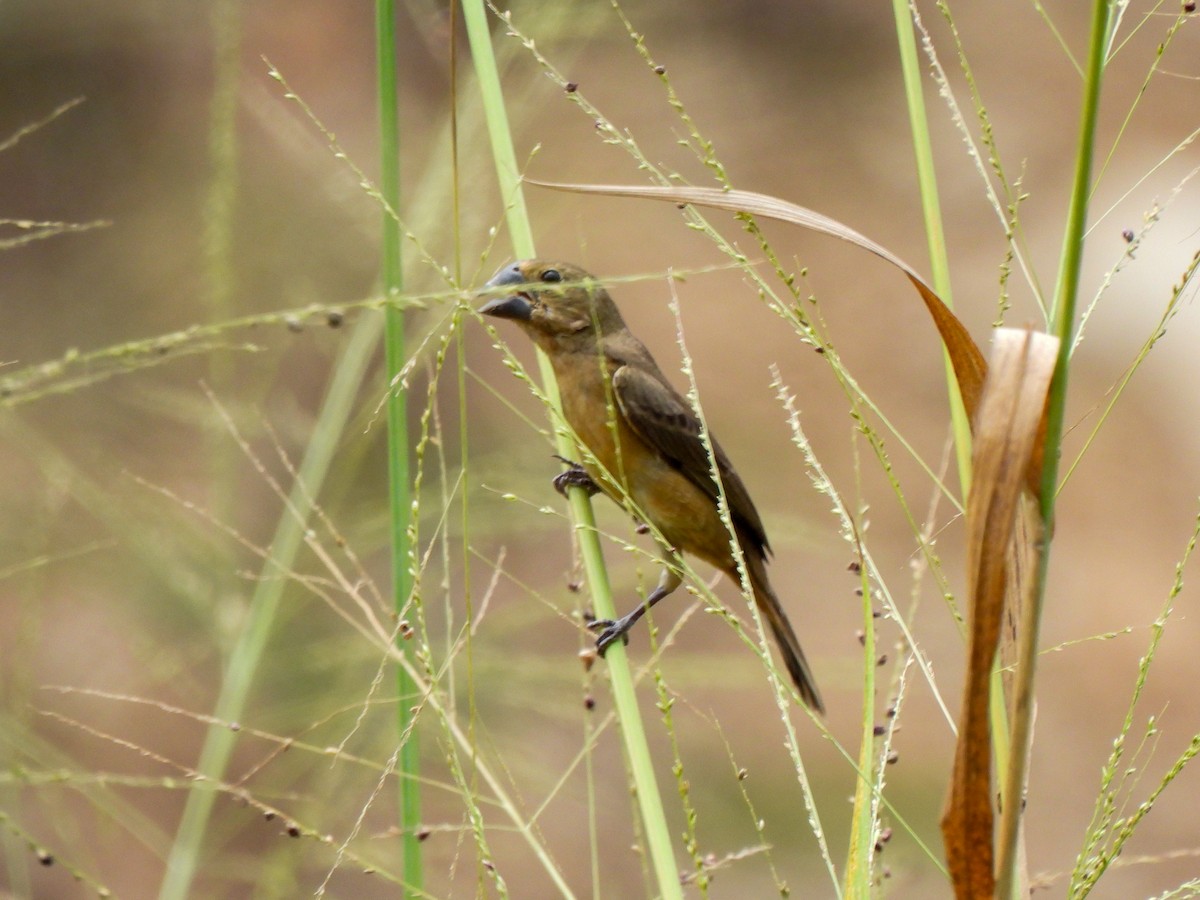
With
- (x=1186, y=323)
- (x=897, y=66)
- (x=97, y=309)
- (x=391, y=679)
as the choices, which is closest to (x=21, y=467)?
(x=97, y=309)

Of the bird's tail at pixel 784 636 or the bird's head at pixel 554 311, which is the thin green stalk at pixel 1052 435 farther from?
the bird's tail at pixel 784 636

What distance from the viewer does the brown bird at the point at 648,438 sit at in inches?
121

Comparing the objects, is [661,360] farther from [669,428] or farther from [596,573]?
[596,573]

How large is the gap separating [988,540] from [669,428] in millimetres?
2258

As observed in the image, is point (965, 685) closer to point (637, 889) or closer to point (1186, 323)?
point (637, 889)

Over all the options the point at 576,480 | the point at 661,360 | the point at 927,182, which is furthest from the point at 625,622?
the point at 661,360

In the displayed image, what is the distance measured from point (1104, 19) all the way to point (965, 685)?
50 cm

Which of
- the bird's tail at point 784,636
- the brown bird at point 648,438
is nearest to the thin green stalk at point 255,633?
the brown bird at point 648,438

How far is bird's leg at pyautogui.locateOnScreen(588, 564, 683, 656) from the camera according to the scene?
1.58 meters

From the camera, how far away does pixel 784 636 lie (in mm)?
3283

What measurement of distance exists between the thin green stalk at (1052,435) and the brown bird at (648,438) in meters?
1.97

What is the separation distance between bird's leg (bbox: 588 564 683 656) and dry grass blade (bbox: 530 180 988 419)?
1.08 feet

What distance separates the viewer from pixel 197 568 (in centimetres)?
353

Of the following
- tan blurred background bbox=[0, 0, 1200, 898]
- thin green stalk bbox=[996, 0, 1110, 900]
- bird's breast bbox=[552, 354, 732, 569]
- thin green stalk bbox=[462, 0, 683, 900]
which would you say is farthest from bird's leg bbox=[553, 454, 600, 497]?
thin green stalk bbox=[996, 0, 1110, 900]
